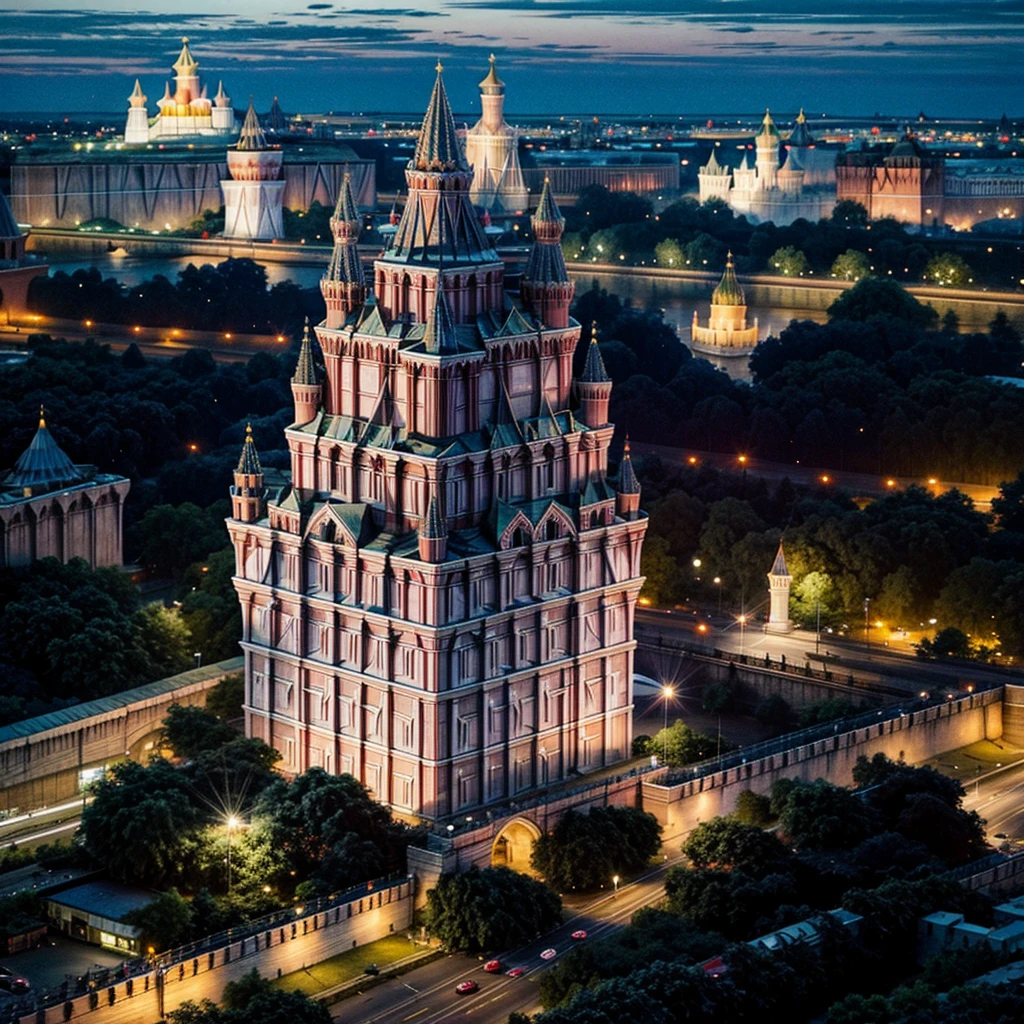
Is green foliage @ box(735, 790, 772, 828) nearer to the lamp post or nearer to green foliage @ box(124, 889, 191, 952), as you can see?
the lamp post

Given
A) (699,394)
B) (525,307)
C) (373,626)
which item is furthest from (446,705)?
(699,394)

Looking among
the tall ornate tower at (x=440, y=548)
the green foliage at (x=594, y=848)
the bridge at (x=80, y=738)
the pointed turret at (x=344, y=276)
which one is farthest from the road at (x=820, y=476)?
the green foliage at (x=594, y=848)

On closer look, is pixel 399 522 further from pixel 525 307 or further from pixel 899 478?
pixel 899 478

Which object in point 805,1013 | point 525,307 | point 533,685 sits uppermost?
point 525,307

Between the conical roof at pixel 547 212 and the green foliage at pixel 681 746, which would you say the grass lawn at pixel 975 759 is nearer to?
the green foliage at pixel 681 746

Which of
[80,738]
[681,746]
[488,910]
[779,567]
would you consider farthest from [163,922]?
[779,567]

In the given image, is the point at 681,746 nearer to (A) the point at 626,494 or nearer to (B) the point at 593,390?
(A) the point at 626,494

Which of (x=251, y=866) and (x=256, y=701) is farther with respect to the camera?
(x=256, y=701)

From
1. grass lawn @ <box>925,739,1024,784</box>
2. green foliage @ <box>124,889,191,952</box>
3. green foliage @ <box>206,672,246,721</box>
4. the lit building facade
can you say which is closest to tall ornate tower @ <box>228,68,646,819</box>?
green foliage @ <box>206,672,246,721</box>
